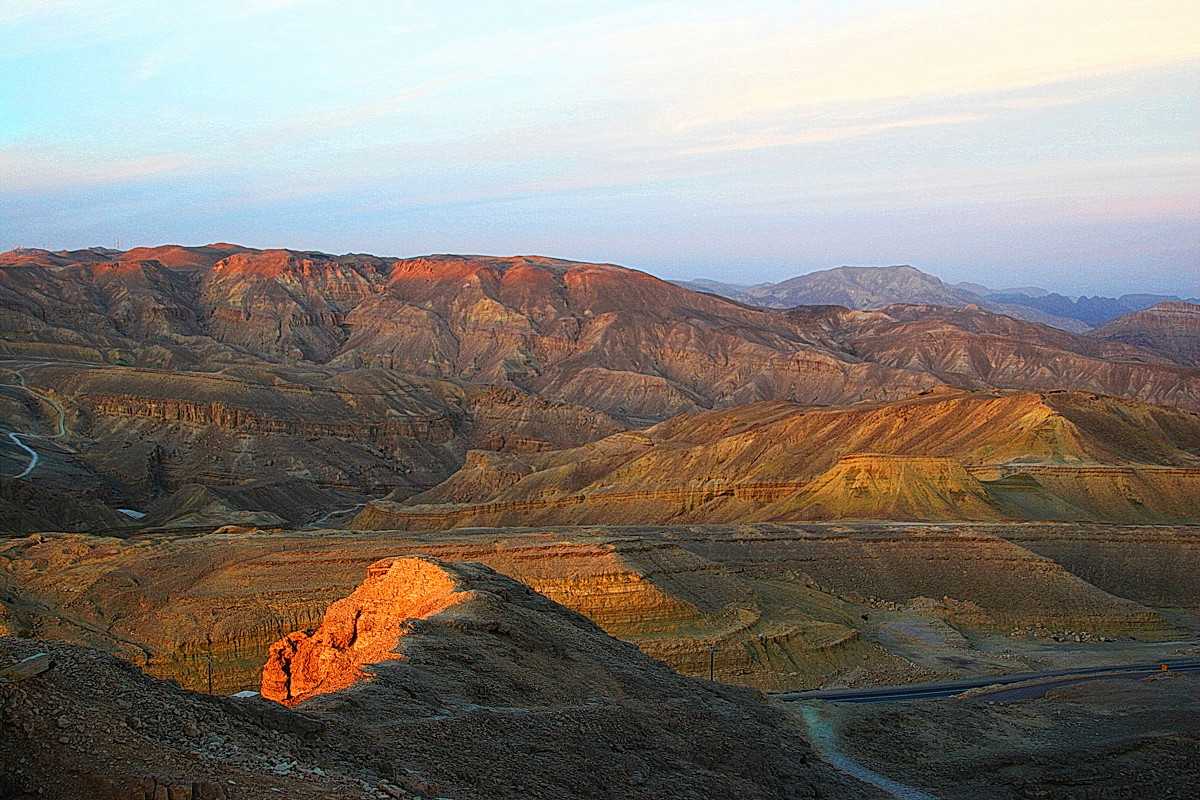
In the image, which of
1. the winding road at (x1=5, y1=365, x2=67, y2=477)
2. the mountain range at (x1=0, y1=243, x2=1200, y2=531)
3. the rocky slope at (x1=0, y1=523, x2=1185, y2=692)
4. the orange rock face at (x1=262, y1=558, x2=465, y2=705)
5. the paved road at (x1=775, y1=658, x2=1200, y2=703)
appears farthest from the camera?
the winding road at (x1=5, y1=365, x2=67, y2=477)

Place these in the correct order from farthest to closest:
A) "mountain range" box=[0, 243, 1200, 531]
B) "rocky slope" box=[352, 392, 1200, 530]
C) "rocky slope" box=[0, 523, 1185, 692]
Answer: "mountain range" box=[0, 243, 1200, 531], "rocky slope" box=[352, 392, 1200, 530], "rocky slope" box=[0, 523, 1185, 692]

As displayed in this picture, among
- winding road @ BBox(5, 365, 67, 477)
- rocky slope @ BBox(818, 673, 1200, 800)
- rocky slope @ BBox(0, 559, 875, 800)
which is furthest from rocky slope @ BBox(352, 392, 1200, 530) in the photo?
rocky slope @ BBox(0, 559, 875, 800)

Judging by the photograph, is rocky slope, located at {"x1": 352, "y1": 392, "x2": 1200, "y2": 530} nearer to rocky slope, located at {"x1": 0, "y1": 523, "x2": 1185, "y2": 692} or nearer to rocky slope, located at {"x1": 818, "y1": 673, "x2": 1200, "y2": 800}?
rocky slope, located at {"x1": 0, "y1": 523, "x2": 1185, "y2": 692}

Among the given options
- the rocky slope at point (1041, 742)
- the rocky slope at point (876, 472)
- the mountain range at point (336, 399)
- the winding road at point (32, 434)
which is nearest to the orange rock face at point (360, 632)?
the rocky slope at point (1041, 742)

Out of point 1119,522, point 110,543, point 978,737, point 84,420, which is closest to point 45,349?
point 84,420

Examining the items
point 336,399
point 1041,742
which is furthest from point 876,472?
point 336,399

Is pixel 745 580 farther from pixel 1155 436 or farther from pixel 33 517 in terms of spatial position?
pixel 33 517

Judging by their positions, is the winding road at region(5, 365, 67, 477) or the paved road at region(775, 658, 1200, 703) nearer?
the paved road at region(775, 658, 1200, 703)
